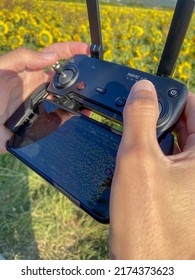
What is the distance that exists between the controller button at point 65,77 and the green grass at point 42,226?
649 millimetres

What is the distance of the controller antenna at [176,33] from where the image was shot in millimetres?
806

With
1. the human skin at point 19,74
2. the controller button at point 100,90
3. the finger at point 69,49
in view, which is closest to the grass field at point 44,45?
the human skin at point 19,74

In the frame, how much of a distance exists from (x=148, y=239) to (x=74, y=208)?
91cm

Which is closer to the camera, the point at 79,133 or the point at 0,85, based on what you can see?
the point at 79,133

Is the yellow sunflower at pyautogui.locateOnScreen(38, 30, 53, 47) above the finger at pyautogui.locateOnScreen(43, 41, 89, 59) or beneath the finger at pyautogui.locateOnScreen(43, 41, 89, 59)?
above

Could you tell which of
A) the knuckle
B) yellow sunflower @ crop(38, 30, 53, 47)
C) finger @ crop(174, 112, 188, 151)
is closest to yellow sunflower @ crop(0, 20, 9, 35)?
yellow sunflower @ crop(38, 30, 53, 47)

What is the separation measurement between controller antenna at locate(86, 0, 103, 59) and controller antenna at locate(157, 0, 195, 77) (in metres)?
0.22

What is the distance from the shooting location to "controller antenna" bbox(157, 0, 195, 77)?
81 centimetres

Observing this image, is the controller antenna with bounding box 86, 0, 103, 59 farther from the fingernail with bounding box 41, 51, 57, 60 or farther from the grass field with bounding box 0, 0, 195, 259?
the grass field with bounding box 0, 0, 195, 259

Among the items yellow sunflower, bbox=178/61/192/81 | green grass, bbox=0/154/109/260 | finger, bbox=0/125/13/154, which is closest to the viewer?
finger, bbox=0/125/13/154
